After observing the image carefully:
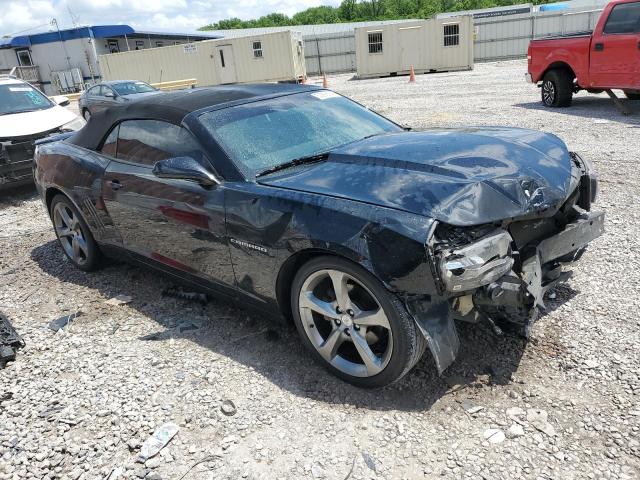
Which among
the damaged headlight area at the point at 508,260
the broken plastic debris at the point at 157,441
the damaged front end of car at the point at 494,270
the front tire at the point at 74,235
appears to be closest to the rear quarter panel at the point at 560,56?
the damaged headlight area at the point at 508,260

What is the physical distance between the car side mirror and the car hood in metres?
0.35

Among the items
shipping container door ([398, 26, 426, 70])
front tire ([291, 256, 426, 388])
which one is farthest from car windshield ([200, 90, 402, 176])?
shipping container door ([398, 26, 426, 70])

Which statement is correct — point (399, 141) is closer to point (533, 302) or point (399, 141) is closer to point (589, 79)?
point (533, 302)

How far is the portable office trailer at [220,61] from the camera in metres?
26.1

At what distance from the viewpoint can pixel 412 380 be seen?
2.96m

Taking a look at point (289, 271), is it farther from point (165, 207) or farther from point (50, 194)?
point (50, 194)

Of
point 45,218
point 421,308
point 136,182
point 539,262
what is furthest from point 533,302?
point 45,218

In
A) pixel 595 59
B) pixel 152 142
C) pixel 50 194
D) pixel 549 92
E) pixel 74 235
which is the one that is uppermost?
pixel 152 142

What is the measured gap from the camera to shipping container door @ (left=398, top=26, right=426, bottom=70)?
25156mm

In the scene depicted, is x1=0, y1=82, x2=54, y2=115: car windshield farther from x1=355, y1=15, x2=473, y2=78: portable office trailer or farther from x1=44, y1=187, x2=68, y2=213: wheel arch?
x1=355, y1=15, x2=473, y2=78: portable office trailer

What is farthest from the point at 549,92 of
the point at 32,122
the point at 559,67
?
the point at 32,122

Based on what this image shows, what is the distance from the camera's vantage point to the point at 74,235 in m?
4.92

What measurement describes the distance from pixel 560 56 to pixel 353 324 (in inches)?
404

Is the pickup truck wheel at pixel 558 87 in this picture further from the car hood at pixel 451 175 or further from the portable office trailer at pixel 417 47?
the portable office trailer at pixel 417 47
